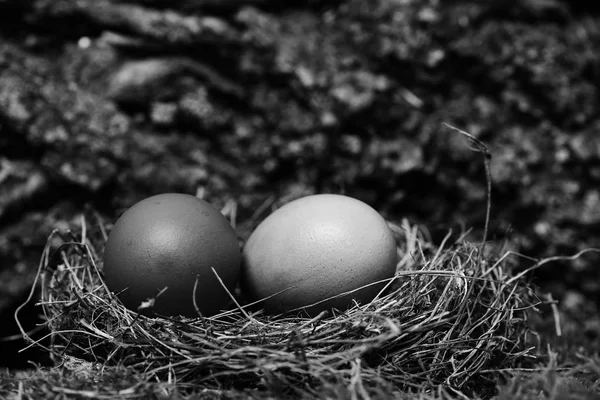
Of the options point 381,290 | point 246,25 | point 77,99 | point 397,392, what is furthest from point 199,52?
point 397,392

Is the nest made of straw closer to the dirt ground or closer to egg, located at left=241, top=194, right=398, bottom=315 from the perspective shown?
egg, located at left=241, top=194, right=398, bottom=315

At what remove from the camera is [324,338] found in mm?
1401

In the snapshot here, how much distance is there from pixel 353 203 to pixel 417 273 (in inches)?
12.4

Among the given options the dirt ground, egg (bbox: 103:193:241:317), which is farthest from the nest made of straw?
the dirt ground

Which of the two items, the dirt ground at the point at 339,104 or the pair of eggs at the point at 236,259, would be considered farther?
the dirt ground at the point at 339,104

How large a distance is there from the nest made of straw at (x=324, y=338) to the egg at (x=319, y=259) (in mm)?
58

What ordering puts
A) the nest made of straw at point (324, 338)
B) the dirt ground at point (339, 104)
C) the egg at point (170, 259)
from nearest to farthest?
the nest made of straw at point (324, 338)
the egg at point (170, 259)
the dirt ground at point (339, 104)

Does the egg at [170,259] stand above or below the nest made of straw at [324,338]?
above

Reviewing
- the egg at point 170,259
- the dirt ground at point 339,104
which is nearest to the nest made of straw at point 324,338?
the egg at point 170,259

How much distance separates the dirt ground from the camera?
2.34 m

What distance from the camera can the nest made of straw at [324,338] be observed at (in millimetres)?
1326

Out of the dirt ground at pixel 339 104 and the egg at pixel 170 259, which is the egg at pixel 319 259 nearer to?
the egg at pixel 170 259

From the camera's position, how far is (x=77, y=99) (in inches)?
89.5

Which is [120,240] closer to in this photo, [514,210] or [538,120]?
[514,210]
